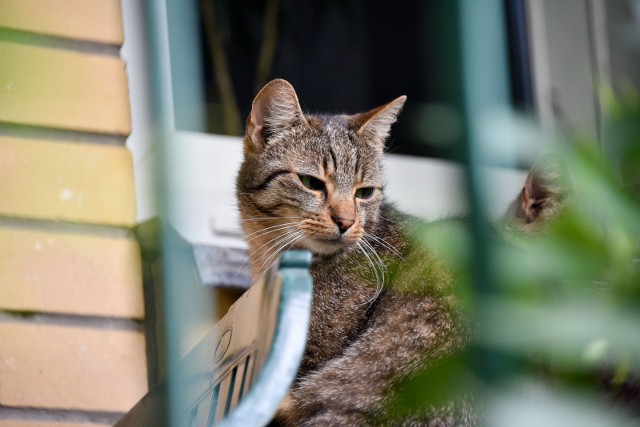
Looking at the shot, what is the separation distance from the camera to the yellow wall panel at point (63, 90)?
2.35 meters

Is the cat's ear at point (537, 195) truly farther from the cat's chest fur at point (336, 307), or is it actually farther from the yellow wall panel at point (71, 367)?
the yellow wall panel at point (71, 367)

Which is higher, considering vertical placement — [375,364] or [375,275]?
[375,275]

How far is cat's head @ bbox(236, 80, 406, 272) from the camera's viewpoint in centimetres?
232

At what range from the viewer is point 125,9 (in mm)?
2518

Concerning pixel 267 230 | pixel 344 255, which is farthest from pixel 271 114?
pixel 344 255

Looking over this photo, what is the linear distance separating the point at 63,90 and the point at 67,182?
0.24m

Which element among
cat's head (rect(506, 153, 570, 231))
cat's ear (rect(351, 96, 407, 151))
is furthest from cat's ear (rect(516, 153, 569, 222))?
cat's ear (rect(351, 96, 407, 151))

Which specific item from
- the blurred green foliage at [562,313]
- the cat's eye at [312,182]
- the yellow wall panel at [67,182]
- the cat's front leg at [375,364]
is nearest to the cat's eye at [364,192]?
the cat's eye at [312,182]

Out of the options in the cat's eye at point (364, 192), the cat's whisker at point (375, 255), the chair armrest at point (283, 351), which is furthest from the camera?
the cat's eye at point (364, 192)

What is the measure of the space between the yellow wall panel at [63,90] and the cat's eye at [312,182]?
49 cm

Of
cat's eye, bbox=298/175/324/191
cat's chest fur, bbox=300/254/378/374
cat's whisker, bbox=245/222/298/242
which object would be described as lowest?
cat's chest fur, bbox=300/254/378/374

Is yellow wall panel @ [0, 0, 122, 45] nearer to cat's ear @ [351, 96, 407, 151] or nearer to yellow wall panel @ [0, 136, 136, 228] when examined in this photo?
yellow wall panel @ [0, 136, 136, 228]

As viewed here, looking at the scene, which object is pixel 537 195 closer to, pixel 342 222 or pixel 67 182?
pixel 342 222

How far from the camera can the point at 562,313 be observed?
715mm
